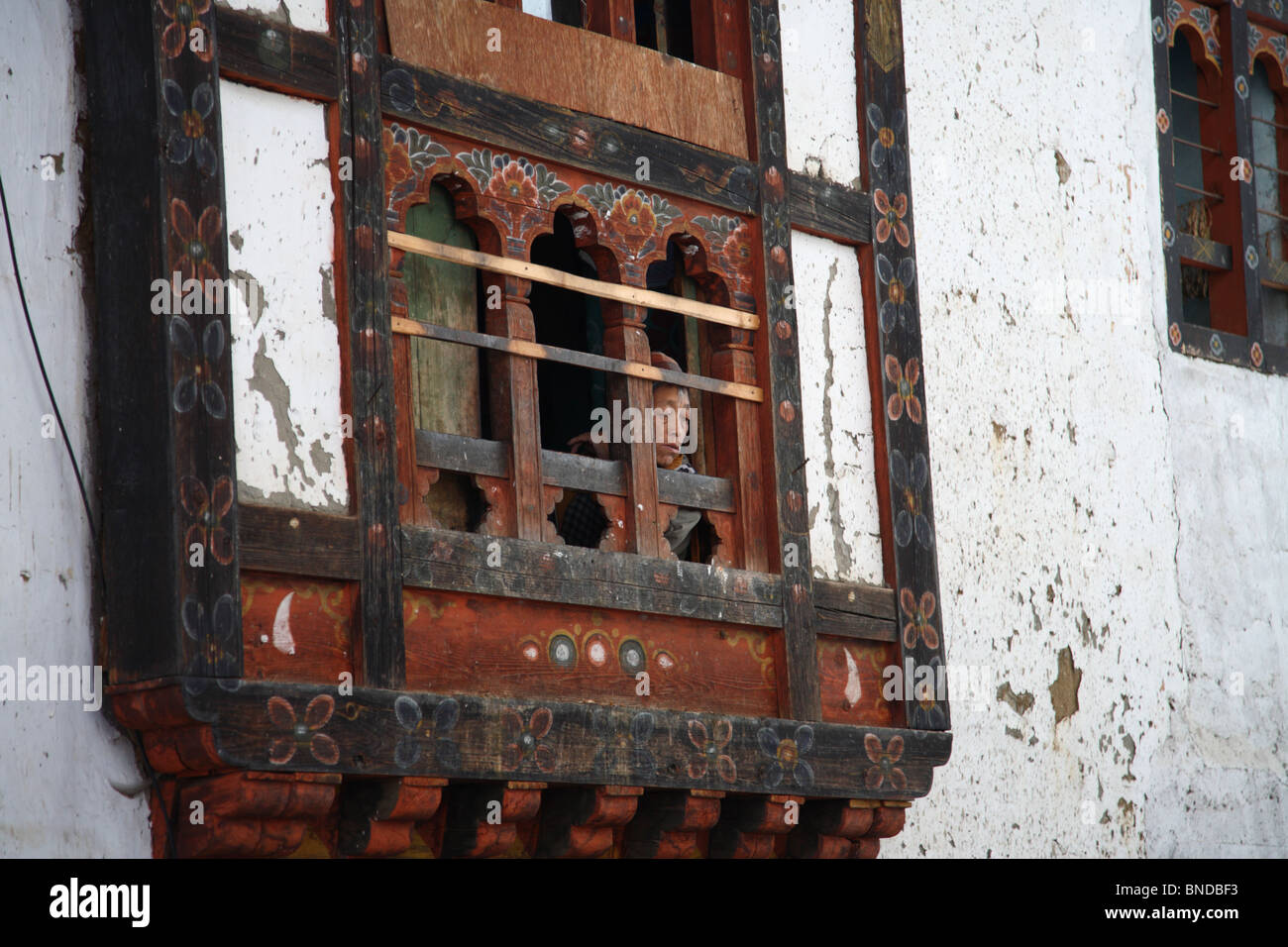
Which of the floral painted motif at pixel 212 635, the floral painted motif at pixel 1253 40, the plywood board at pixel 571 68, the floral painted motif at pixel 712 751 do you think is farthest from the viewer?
the floral painted motif at pixel 1253 40

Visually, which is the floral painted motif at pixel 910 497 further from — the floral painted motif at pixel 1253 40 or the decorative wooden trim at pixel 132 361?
the floral painted motif at pixel 1253 40

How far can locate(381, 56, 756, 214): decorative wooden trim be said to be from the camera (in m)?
5.34

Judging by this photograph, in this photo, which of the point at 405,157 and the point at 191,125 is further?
the point at 405,157

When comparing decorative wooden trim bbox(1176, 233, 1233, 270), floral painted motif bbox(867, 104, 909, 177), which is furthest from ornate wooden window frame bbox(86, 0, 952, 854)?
decorative wooden trim bbox(1176, 233, 1233, 270)

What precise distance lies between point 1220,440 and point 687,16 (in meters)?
3.09

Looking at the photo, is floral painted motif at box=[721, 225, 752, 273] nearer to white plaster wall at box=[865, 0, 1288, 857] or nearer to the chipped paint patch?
white plaster wall at box=[865, 0, 1288, 857]

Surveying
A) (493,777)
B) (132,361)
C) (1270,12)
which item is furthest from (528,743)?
(1270,12)

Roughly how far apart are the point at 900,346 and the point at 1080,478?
1479mm

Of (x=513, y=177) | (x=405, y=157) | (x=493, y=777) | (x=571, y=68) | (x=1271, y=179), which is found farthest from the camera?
(x=1271, y=179)

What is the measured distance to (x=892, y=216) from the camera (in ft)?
21.8

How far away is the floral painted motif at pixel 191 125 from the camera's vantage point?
471 centimetres

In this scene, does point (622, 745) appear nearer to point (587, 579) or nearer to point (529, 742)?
point (529, 742)

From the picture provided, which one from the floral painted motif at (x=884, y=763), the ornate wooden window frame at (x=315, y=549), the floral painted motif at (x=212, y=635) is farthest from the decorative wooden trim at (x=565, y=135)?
the floral painted motif at (x=884, y=763)

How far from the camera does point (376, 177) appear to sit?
5184 millimetres
